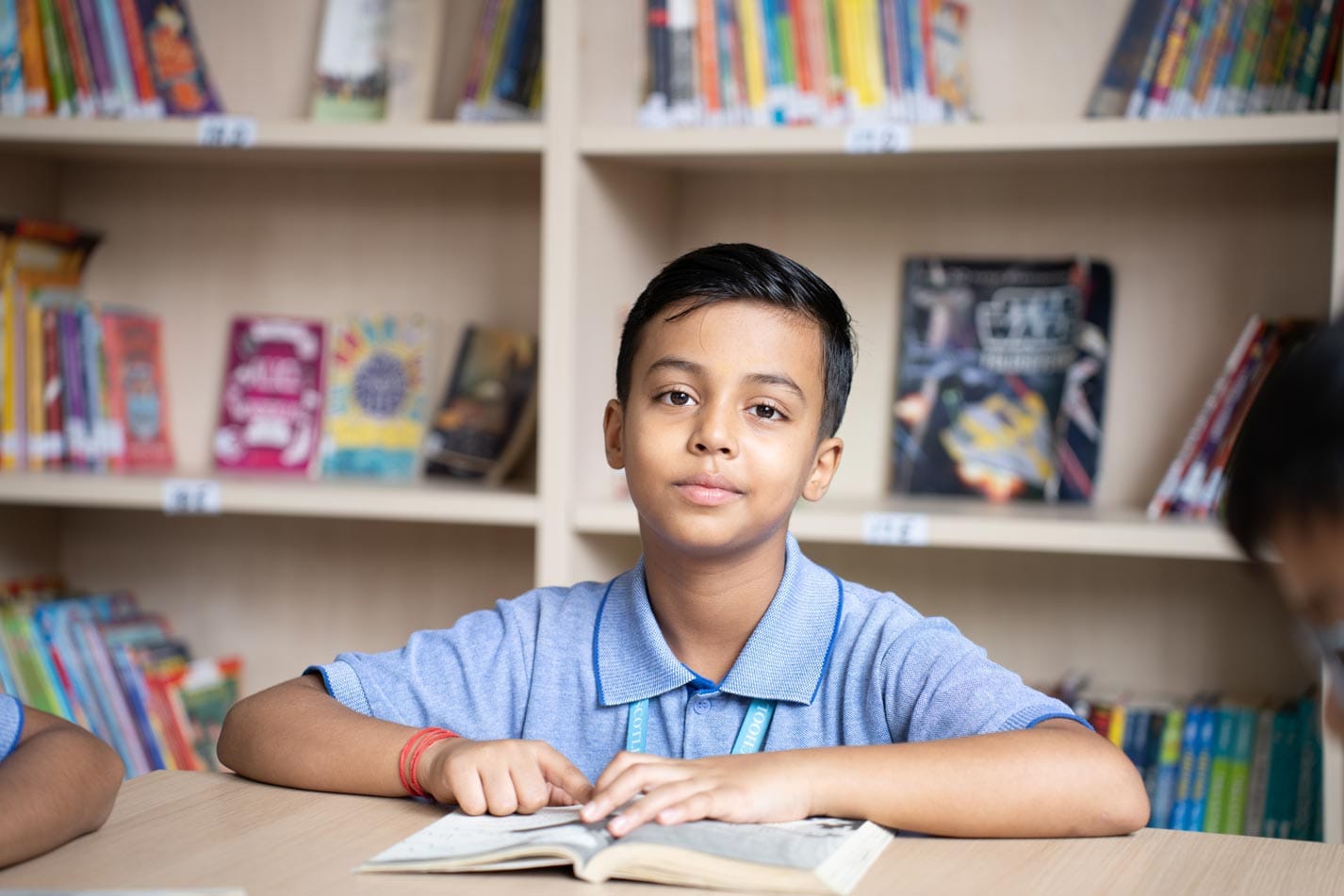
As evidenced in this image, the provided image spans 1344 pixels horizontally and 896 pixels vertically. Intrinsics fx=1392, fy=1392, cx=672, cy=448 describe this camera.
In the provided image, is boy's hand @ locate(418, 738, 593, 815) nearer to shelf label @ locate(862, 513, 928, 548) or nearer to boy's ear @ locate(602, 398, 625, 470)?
boy's ear @ locate(602, 398, 625, 470)

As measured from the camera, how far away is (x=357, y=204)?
2.40 metres

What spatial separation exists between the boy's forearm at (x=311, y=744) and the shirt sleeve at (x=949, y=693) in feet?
1.28

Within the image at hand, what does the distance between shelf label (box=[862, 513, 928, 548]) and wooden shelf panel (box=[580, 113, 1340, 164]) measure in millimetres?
486

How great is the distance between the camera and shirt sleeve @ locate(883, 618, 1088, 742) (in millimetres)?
1058

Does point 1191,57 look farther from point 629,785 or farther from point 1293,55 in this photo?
point 629,785

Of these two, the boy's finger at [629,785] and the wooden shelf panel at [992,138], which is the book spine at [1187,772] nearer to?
the wooden shelf panel at [992,138]

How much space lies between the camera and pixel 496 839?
2.95 feet

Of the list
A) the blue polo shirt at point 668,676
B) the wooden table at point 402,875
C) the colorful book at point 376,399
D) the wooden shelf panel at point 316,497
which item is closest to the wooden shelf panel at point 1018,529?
the wooden shelf panel at point 316,497

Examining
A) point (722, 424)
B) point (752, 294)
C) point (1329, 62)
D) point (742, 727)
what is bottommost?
point (742, 727)

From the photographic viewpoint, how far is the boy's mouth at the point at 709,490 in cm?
115

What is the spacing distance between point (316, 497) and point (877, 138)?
935 millimetres

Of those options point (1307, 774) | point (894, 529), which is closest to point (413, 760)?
point (894, 529)

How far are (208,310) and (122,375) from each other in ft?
0.64

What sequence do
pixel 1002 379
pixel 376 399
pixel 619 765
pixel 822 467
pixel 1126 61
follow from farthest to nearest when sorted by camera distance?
pixel 376 399 < pixel 1002 379 < pixel 1126 61 < pixel 822 467 < pixel 619 765
